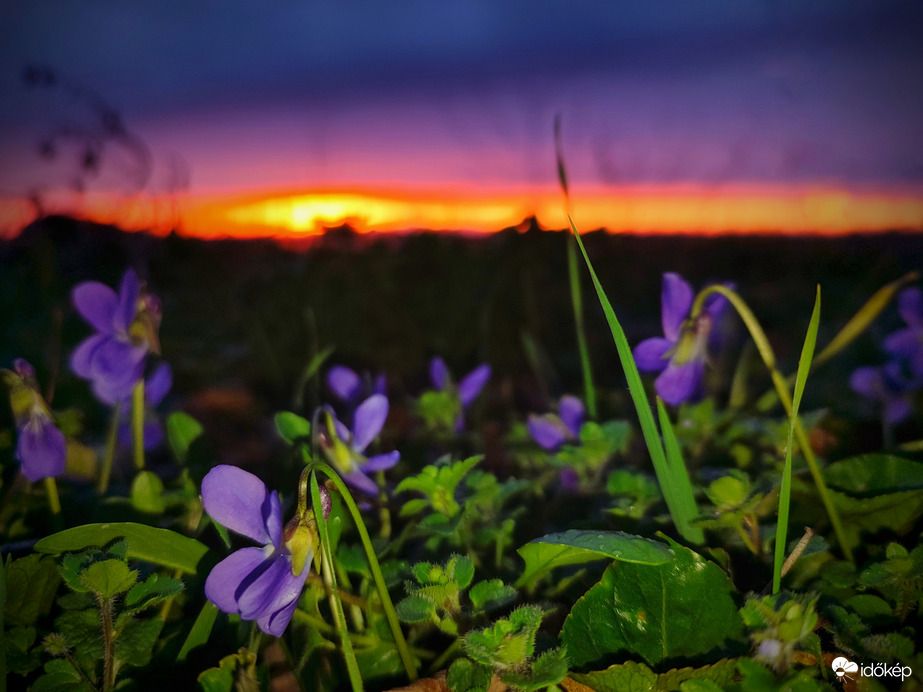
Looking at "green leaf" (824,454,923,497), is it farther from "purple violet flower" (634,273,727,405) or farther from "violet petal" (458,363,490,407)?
"violet petal" (458,363,490,407)

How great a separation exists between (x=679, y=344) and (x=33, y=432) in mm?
958

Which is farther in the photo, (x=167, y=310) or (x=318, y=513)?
(x=167, y=310)

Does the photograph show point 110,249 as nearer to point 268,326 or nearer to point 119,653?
point 268,326

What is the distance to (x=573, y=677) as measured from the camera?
0.68m

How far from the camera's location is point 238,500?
661 mm

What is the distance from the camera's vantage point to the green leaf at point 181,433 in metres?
1.04

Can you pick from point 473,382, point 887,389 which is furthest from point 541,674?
point 887,389

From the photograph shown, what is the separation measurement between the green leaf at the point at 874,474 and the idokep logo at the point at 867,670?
341mm

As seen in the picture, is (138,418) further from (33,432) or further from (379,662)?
(379,662)

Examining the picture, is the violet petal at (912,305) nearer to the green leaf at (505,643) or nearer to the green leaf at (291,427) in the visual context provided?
the green leaf at (505,643)

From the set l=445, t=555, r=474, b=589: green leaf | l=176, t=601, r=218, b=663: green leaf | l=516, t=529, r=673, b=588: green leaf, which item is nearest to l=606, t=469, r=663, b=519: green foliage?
l=516, t=529, r=673, b=588: green leaf

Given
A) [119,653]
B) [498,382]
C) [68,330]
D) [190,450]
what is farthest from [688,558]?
[68,330]

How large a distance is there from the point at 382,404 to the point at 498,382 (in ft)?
4.68

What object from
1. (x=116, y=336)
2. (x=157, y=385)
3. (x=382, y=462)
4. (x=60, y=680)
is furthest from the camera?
(x=157, y=385)
